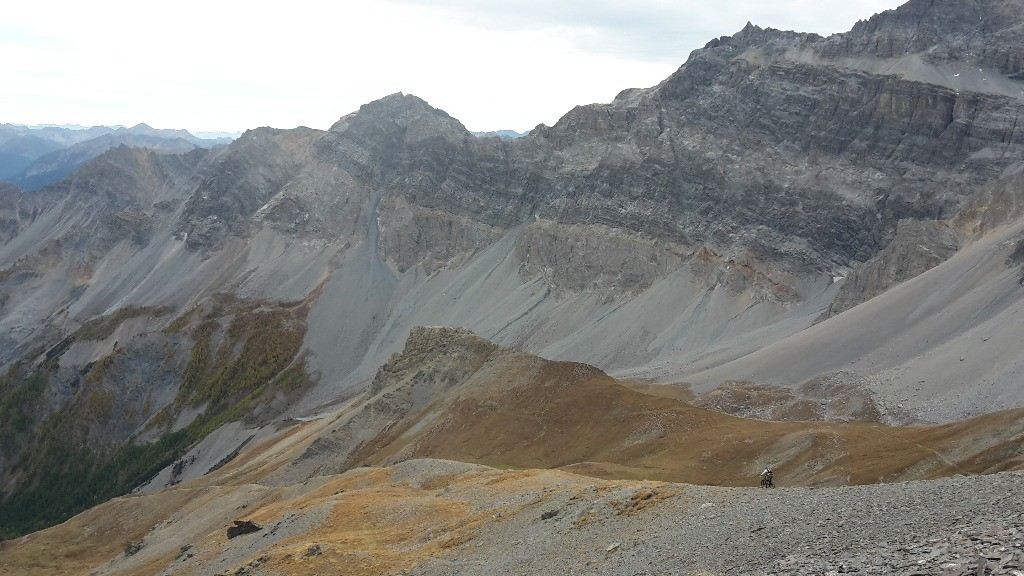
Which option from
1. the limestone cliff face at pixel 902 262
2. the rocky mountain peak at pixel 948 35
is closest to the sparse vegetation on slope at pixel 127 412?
the limestone cliff face at pixel 902 262

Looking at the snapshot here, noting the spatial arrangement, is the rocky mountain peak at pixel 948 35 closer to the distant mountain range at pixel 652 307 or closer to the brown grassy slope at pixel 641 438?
the distant mountain range at pixel 652 307

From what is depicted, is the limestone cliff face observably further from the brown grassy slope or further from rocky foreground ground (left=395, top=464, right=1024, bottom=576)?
rocky foreground ground (left=395, top=464, right=1024, bottom=576)

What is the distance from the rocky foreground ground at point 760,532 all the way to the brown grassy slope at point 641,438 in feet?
62.4

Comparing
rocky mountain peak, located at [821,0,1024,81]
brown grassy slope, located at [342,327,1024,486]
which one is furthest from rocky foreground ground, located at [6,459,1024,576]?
rocky mountain peak, located at [821,0,1024,81]

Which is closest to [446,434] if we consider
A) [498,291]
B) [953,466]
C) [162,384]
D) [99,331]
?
[953,466]

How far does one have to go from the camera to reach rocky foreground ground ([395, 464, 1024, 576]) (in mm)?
19203

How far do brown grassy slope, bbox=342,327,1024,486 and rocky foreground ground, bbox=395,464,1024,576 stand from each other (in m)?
19.0

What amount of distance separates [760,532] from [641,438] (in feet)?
140

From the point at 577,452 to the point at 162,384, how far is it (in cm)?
12639

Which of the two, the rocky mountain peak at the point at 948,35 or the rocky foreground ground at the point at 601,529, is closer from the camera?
the rocky foreground ground at the point at 601,529

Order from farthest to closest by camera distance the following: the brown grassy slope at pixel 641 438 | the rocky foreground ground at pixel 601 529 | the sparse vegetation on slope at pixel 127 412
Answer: the sparse vegetation on slope at pixel 127 412 < the brown grassy slope at pixel 641 438 < the rocky foreground ground at pixel 601 529

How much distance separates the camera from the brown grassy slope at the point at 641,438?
47719 millimetres

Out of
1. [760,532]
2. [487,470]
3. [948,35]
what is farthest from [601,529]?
[948,35]

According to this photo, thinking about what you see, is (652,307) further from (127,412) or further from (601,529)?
(601,529)
